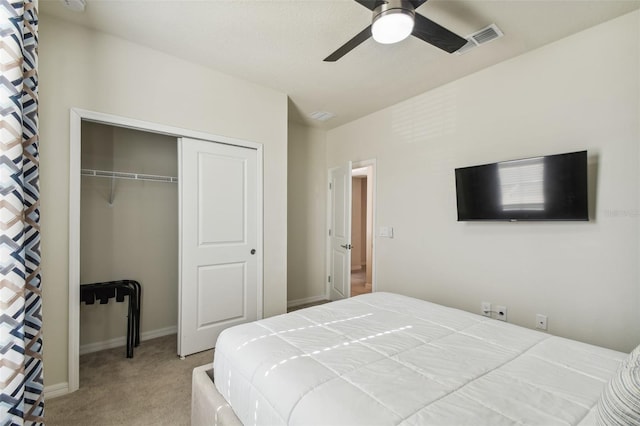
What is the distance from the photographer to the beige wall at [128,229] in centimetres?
291

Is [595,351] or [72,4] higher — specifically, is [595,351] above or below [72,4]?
below

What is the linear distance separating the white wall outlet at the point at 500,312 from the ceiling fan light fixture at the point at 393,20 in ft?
8.03

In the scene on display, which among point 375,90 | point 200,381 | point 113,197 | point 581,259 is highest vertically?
point 375,90

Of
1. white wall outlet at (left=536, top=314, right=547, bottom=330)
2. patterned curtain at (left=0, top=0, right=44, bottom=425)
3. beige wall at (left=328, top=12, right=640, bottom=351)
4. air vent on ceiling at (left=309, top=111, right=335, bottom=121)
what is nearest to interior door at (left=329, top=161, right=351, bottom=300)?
beige wall at (left=328, top=12, right=640, bottom=351)

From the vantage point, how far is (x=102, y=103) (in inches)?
93.1

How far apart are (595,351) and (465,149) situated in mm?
2085

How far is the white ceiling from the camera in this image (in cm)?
202

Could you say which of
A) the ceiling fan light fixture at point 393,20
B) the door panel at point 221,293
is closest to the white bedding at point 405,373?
the door panel at point 221,293

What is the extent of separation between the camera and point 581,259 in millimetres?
2256

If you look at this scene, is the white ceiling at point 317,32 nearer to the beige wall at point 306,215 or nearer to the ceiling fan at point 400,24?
the ceiling fan at point 400,24

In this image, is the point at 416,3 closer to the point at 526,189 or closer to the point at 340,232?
the point at 526,189

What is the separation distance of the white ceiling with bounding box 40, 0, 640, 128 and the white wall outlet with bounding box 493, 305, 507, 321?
228 cm

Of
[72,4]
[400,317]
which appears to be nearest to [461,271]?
[400,317]

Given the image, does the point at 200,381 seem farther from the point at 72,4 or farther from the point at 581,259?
the point at 581,259
